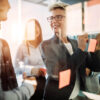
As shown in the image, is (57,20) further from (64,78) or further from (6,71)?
(6,71)

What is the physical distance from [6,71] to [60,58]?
71 centimetres

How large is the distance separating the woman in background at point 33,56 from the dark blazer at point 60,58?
10cm

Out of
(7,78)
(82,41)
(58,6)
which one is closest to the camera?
(7,78)

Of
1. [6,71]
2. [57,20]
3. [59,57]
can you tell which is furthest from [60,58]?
[6,71]

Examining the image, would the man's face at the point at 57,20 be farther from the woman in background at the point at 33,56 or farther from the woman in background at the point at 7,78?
the woman in background at the point at 7,78

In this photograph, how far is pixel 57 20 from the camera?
1.54 m

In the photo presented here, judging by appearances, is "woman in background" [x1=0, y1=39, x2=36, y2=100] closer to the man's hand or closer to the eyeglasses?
the eyeglasses

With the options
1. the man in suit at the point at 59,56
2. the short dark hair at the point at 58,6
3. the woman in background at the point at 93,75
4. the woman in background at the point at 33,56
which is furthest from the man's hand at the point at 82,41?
the woman in background at the point at 33,56

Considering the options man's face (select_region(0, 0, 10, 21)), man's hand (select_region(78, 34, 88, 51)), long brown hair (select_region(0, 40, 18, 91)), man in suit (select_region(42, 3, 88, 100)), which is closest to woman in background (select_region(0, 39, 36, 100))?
long brown hair (select_region(0, 40, 18, 91))

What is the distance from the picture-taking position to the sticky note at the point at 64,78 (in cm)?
155

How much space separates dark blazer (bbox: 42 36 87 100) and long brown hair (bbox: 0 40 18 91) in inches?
15.4

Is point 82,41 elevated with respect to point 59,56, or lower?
elevated

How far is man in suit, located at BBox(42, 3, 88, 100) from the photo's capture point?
1.44 metres

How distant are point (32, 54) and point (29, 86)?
0.26 metres
